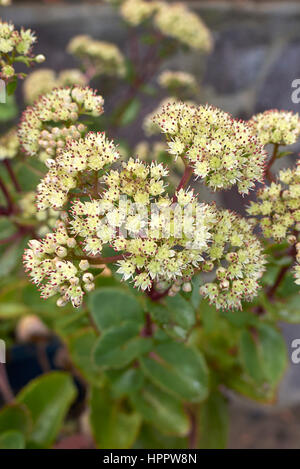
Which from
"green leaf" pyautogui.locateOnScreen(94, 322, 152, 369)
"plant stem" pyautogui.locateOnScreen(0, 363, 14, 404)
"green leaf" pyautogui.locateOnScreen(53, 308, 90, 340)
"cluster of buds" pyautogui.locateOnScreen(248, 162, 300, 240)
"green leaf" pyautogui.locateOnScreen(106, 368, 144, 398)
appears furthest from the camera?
"plant stem" pyautogui.locateOnScreen(0, 363, 14, 404)

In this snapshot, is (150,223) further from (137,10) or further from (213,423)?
(137,10)

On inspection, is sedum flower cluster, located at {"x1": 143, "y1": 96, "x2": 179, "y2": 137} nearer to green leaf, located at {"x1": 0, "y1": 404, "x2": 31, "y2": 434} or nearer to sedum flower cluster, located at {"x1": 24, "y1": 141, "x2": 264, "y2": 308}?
sedum flower cluster, located at {"x1": 24, "y1": 141, "x2": 264, "y2": 308}

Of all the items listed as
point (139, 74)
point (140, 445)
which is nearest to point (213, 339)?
point (140, 445)

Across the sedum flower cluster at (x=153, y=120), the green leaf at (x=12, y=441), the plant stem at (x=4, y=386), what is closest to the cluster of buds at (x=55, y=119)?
the sedum flower cluster at (x=153, y=120)

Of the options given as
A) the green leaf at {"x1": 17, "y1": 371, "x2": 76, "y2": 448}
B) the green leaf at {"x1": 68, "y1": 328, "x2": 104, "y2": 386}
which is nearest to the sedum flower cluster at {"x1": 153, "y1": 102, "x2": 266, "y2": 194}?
the green leaf at {"x1": 68, "y1": 328, "x2": 104, "y2": 386}

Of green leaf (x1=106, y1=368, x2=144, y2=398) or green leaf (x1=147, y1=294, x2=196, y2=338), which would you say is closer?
green leaf (x1=147, y1=294, x2=196, y2=338)

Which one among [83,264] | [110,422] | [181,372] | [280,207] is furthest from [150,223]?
[110,422]

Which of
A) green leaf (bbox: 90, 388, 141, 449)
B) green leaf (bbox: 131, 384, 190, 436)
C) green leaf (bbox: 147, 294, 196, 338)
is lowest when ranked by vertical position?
green leaf (bbox: 90, 388, 141, 449)
